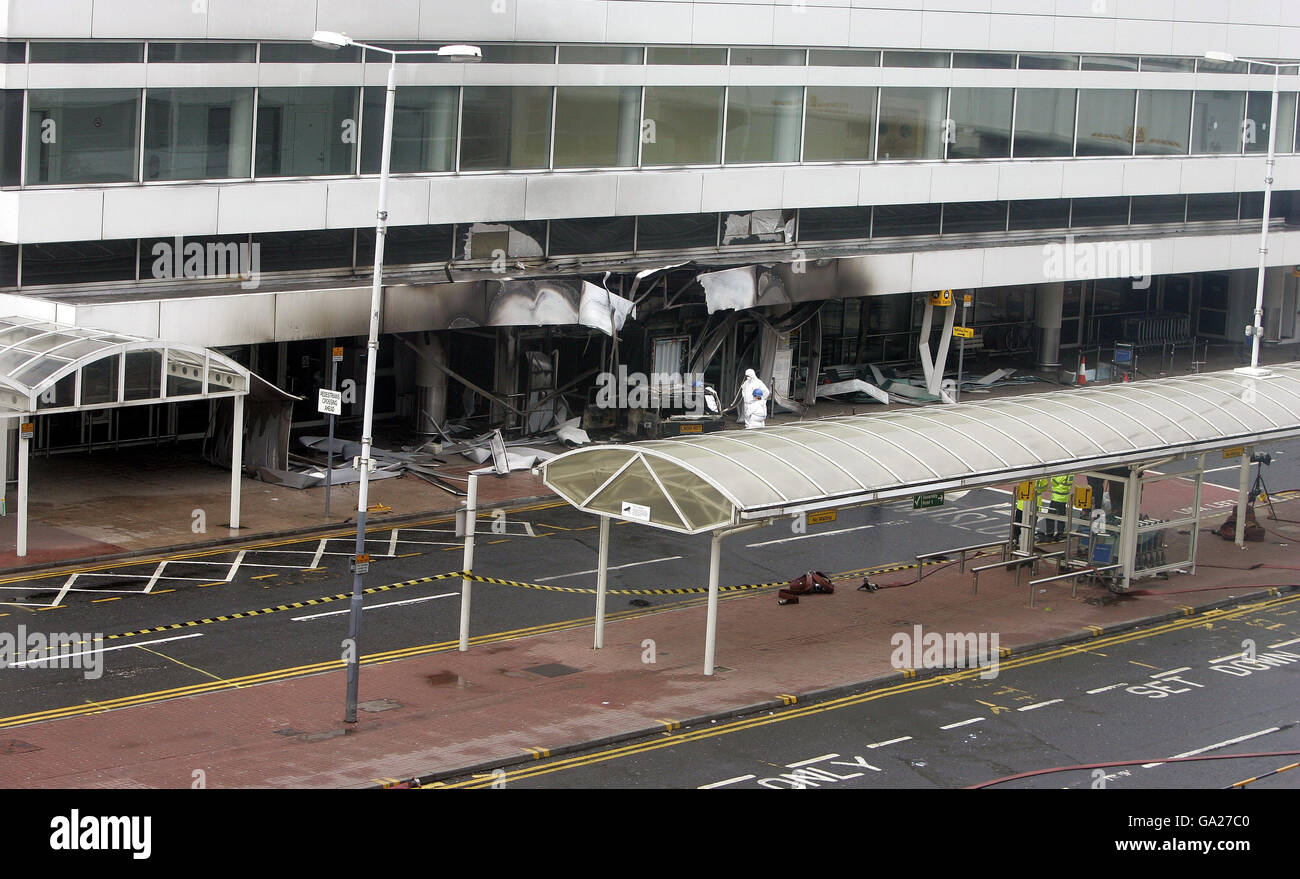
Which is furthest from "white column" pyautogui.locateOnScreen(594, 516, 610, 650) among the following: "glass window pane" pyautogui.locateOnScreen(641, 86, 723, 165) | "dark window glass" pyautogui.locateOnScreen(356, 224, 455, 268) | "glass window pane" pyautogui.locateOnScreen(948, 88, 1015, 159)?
"glass window pane" pyautogui.locateOnScreen(948, 88, 1015, 159)

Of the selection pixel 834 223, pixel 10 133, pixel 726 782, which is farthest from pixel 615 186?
pixel 726 782

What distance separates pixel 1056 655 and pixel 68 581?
15.1 metres

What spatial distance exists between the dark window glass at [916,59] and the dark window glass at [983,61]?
439 mm

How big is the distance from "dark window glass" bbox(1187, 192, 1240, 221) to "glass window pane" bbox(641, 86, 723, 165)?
716 inches

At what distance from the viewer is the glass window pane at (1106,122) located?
1826 inches

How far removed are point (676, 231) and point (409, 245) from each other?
7.36m

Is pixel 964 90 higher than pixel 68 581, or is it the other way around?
pixel 964 90

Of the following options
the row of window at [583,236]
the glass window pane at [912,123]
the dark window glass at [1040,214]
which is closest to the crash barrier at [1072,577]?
the row of window at [583,236]

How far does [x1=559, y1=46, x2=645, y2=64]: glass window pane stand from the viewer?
3650cm

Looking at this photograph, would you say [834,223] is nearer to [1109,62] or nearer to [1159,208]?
[1109,62]

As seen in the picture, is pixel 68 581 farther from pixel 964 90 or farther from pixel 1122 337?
pixel 1122 337

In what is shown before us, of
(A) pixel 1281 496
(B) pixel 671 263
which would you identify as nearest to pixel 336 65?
(B) pixel 671 263

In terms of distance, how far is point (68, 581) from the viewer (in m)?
26.2

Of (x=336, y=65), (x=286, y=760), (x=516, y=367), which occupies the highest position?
(x=336, y=65)
